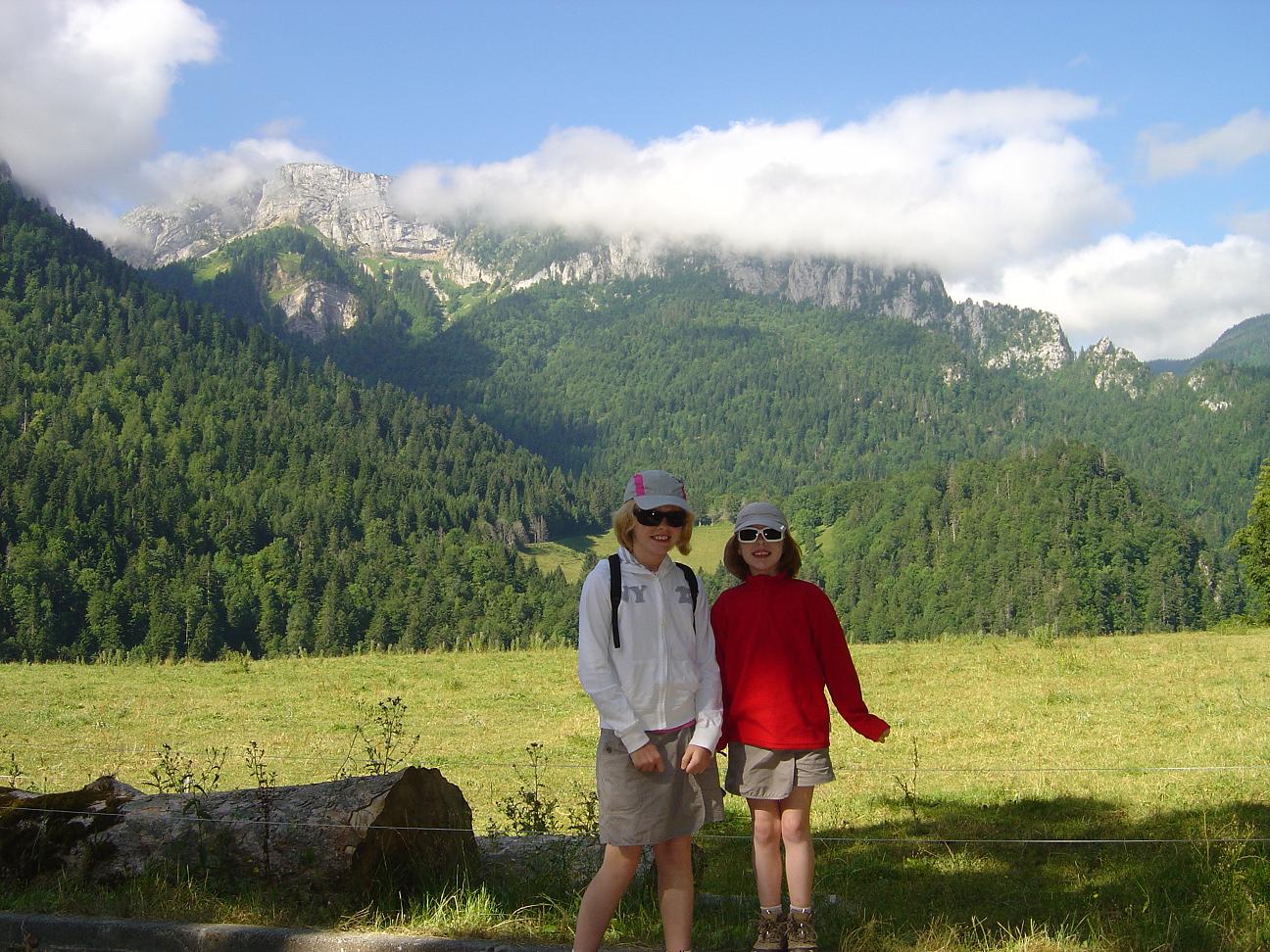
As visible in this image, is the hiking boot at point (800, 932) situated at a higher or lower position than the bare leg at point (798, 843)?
lower

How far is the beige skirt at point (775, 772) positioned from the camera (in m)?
5.22

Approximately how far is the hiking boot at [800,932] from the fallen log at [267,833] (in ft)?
7.10

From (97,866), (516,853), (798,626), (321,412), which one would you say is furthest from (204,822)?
(321,412)

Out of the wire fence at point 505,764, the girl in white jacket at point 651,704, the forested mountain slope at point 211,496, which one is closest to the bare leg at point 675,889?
the girl in white jacket at point 651,704

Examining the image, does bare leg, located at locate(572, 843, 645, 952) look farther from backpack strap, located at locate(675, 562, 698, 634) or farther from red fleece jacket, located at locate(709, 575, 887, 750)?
backpack strap, located at locate(675, 562, 698, 634)

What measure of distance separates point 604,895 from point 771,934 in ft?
2.69

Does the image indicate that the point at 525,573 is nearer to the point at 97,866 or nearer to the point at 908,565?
the point at 908,565

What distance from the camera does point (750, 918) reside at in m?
5.82

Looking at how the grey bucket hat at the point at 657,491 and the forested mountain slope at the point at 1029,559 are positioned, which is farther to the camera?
the forested mountain slope at the point at 1029,559

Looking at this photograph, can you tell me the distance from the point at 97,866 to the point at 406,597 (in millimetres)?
120275

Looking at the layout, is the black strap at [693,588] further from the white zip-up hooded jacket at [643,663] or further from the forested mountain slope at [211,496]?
the forested mountain slope at [211,496]

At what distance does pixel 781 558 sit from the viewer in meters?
5.48

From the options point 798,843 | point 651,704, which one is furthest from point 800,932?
point 651,704

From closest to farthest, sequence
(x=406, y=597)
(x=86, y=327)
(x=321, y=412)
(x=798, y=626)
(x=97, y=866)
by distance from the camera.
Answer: (x=798, y=626) → (x=97, y=866) → (x=406, y=597) → (x=86, y=327) → (x=321, y=412)
